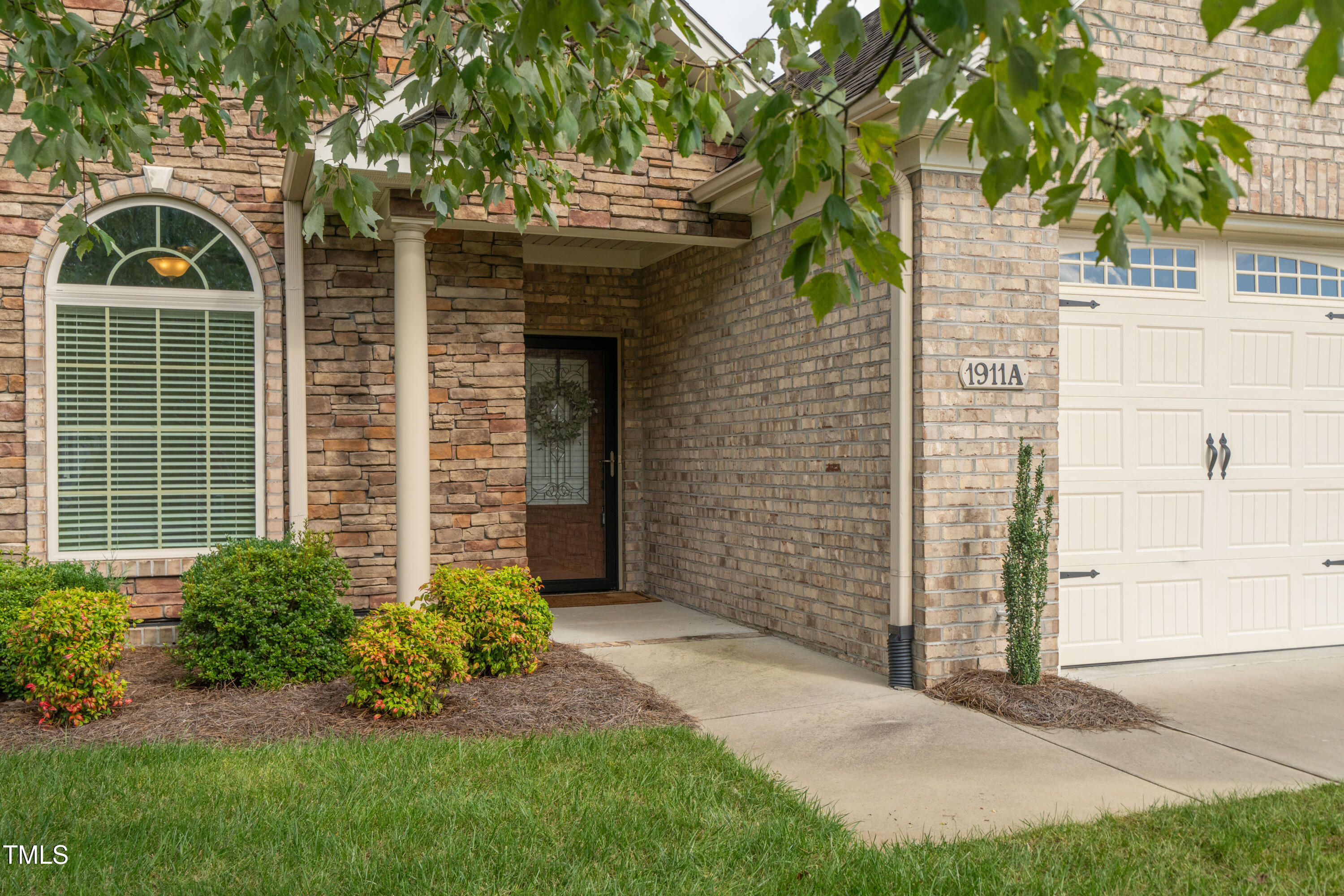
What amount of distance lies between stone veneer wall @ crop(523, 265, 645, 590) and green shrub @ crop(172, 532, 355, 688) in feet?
12.8

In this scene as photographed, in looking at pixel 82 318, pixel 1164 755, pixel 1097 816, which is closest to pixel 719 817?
pixel 1097 816

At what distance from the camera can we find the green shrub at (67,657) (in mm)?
4676

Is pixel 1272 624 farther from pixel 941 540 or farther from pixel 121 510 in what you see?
pixel 121 510

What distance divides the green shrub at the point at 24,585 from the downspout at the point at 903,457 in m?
4.35

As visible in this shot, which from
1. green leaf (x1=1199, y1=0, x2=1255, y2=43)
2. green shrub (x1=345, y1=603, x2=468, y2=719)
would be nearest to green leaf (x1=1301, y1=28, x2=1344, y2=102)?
green leaf (x1=1199, y1=0, x2=1255, y2=43)

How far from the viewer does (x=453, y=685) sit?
5.45 meters

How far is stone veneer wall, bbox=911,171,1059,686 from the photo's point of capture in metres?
5.52

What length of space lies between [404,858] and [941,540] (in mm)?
3407

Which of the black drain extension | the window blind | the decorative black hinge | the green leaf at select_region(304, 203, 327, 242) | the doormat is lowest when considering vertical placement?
the doormat

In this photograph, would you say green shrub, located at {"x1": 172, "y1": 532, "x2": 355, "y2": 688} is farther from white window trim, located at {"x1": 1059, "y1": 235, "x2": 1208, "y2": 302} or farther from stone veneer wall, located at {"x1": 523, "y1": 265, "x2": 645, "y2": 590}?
white window trim, located at {"x1": 1059, "y1": 235, "x2": 1208, "y2": 302}

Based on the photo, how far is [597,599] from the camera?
8.91 meters

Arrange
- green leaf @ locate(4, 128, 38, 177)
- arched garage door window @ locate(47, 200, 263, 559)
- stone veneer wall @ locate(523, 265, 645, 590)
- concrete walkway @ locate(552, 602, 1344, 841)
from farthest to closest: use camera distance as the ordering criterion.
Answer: stone veneer wall @ locate(523, 265, 645, 590) < arched garage door window @ locate(47, 200, 263, 559) < concrete walkway @ locate(552, 602, 1344, 841) < green leaf @ locate(4, 128, 38, 177)

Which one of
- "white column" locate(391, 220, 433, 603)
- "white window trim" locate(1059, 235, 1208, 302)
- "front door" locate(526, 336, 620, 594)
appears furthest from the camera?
"front door" locate(526, 336, 620, 594)

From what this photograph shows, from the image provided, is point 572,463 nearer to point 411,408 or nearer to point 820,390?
point 411,408
